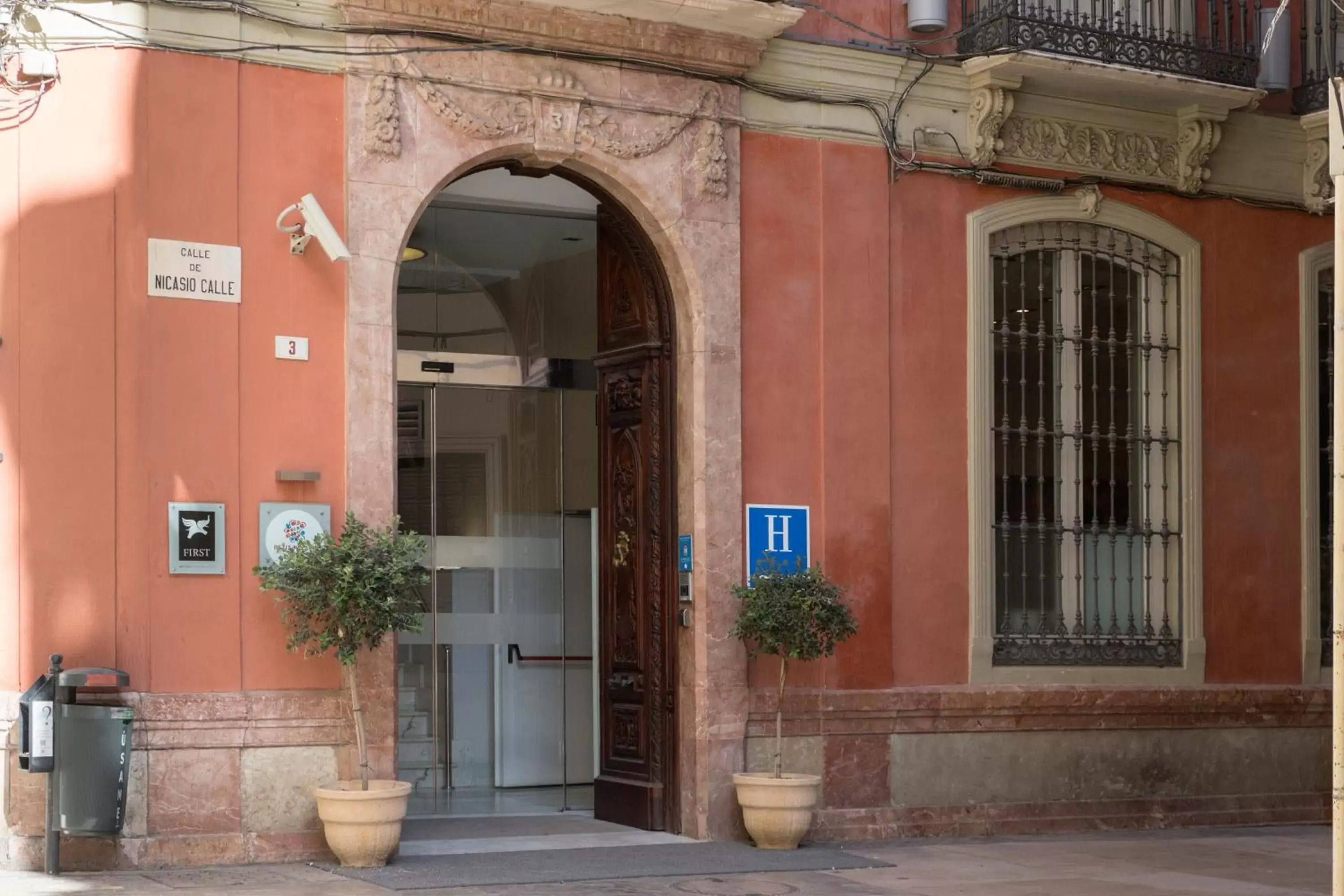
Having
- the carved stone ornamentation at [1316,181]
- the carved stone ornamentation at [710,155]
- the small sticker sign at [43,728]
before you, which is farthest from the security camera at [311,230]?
the carved stone ornamentation at [1316,181]

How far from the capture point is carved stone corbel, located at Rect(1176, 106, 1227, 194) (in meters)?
14.3

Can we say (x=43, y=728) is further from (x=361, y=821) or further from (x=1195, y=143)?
(x=1195, y=143)

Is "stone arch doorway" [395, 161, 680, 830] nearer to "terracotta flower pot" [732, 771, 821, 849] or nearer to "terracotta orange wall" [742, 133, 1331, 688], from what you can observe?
"terracotta orange wall" [742, 133, 1331, 688]

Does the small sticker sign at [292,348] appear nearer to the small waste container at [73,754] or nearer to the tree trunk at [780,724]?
the small waste container at [73,754]

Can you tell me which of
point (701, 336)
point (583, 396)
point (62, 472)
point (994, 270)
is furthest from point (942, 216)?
point (62, 472)

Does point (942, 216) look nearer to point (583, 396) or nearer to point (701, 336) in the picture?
point (701, 336)

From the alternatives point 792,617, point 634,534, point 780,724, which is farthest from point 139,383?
point 780,724

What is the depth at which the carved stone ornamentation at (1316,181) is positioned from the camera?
14.7m

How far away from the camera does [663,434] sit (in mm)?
12945

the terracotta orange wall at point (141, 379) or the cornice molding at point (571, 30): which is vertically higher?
the cornice molding at point (571, 30)

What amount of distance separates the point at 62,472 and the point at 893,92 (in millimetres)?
6215

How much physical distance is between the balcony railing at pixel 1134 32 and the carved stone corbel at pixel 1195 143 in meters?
0.35

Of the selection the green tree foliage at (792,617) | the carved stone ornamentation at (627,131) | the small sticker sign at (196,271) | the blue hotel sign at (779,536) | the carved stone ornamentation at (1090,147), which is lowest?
the green tree foliage at (792,617)

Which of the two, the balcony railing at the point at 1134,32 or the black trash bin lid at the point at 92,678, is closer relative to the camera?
the black trash bin lid at the point at 92,678
